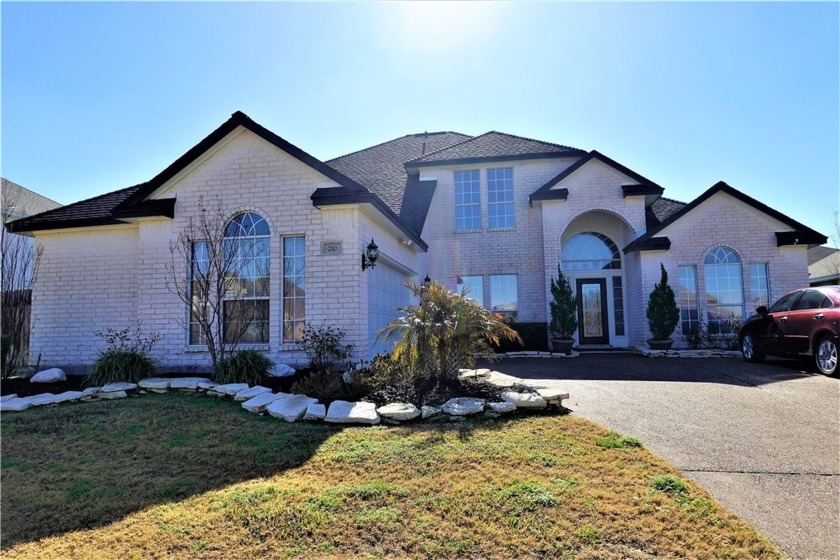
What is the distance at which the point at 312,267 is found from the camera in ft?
29.0

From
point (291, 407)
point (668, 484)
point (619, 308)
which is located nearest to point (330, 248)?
point (291, 407)

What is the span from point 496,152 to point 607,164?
13.1 ft

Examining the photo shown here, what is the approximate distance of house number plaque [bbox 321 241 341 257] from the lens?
8773 millimetres

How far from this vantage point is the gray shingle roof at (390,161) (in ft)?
49.6

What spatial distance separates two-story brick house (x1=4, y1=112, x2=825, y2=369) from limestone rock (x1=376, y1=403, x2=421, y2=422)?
2.95 m

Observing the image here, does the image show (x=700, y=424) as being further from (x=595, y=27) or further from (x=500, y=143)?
(x=500, y=143)

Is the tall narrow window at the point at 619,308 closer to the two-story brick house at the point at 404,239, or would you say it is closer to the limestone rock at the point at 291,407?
the two-story brick house at the point at 404,239

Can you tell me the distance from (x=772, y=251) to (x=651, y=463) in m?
13.2

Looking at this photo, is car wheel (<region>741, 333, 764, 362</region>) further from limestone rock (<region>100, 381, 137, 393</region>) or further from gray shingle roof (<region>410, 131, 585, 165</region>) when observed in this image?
limestone rock (<region>100, 381, 137, 393</region>)

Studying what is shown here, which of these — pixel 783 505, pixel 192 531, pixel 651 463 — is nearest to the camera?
pixel 192 531

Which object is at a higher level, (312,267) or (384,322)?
(312,267)

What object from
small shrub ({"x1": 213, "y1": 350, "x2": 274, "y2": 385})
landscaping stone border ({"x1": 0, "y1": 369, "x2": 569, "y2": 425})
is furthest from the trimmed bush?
small shrub ({"x1": 213, "y1": 350, "x2": 274, "y2": 385})

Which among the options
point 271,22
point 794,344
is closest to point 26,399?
point 271,22

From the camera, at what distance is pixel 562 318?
14.1m
